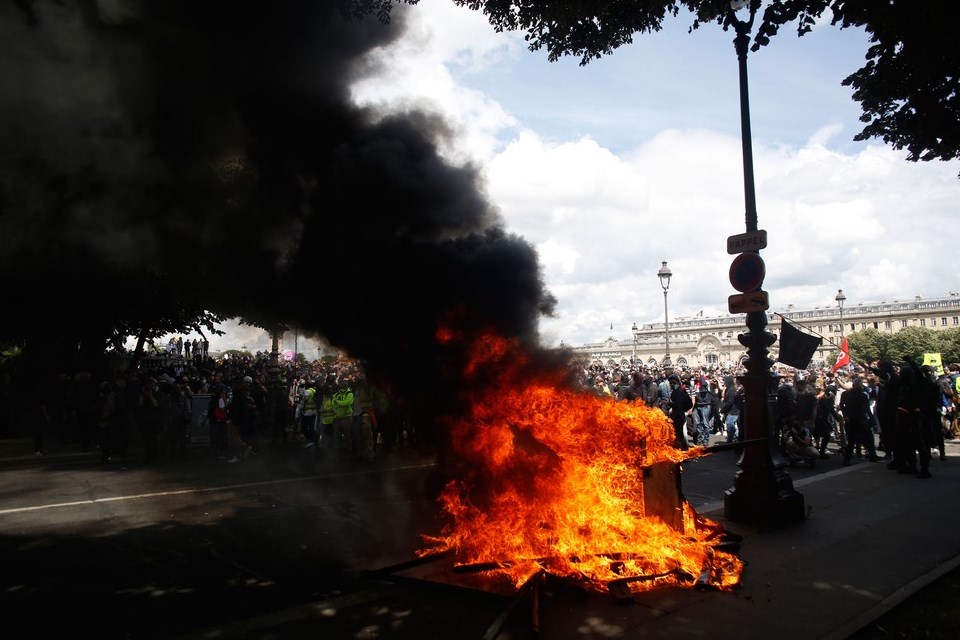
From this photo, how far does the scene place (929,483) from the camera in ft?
29.5

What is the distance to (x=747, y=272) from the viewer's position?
23.3 feet

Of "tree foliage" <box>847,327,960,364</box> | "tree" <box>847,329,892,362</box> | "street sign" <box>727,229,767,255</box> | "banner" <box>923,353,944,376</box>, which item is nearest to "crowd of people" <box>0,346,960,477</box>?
"street sign" <box>727,229,767,255</box>

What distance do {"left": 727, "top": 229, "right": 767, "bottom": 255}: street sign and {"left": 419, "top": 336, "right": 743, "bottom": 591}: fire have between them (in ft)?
8.67

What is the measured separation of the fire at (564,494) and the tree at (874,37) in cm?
421

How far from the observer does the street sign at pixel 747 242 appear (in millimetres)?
7051

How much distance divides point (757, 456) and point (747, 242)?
2.53 m

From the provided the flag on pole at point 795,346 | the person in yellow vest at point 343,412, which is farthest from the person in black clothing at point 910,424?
the person in yellow vest at point 343,412

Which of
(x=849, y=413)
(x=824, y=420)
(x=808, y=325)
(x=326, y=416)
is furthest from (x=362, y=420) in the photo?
(x=808, y=325)

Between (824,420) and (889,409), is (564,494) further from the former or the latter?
(824,420)

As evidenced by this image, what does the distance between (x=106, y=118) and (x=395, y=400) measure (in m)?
4.27

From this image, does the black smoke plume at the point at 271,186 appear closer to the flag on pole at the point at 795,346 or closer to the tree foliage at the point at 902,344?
the flag on pole at the point at 795,346

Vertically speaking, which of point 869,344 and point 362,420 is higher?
point 869,344

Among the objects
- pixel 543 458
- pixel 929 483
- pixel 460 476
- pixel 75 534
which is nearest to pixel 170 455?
pixel 75 534

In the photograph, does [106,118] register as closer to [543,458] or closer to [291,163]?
[291,163]
